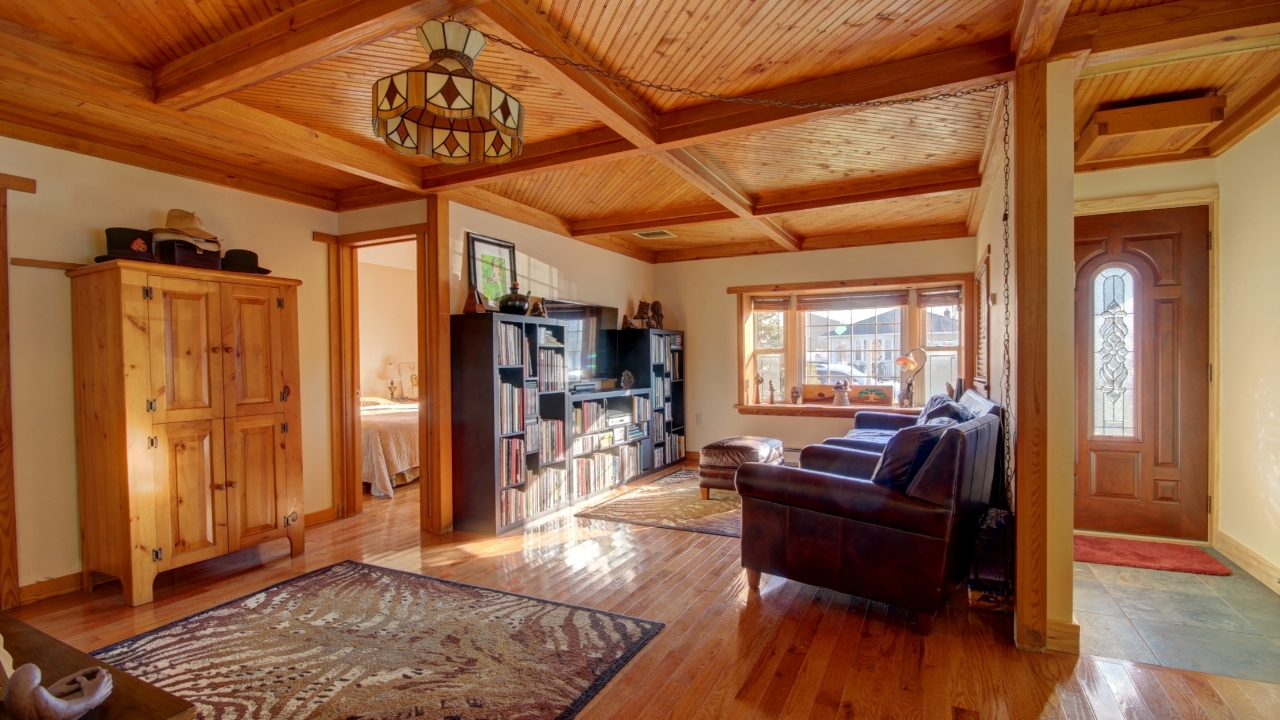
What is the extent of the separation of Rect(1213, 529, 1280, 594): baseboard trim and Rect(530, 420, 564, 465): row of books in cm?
420

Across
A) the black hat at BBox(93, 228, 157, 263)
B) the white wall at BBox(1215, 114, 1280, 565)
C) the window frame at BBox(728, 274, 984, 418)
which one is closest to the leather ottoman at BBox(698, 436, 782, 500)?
the window frame at BBox(728, 274, 984, 418)

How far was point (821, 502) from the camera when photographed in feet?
9.27

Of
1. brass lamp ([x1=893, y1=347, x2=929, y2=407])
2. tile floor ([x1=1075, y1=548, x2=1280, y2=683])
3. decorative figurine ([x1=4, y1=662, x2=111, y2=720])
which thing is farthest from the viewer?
brass lamp ([x1=893, y1=347, x2=929, y2=407])

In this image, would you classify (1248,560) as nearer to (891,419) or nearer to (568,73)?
(891,419)

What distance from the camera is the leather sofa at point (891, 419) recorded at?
3.58m

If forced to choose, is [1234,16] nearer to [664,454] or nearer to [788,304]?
[788,304]

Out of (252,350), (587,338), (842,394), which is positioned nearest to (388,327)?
(587,338)

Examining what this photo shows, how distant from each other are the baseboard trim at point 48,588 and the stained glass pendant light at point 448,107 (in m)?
3.00

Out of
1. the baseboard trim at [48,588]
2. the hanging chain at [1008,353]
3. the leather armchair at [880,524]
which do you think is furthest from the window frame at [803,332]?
the baseboard trim at [48,588]

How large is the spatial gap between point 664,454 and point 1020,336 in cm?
438

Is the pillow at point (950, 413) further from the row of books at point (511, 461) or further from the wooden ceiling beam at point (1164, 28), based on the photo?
the row of books at point (511, 461)

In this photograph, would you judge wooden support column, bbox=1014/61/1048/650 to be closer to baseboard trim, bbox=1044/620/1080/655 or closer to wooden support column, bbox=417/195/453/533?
baseboard trim, bbox=1044/620/1080/655

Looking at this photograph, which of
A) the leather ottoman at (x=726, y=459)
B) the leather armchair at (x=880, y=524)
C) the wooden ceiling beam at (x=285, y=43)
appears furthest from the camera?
the leather ottoman at (x=726, y=459)

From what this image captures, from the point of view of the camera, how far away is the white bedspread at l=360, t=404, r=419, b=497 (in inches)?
214
